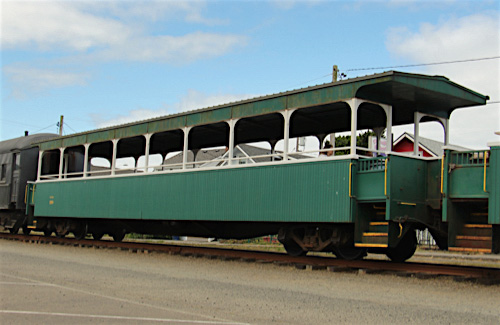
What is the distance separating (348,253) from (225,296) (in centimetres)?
471

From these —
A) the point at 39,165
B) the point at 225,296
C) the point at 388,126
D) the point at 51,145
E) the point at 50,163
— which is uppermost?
the point at 51,145

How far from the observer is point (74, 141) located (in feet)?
65.6

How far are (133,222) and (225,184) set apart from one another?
5.21m

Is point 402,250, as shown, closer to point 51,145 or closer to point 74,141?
point 74,141

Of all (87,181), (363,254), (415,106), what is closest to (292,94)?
(415,106)

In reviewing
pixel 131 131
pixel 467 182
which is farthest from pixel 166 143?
pixel 467 182

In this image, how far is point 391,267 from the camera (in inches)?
434

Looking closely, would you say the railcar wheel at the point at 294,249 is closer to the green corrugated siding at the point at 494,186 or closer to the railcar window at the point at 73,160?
the green corrugated siding at the point at 494,186

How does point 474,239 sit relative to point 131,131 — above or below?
below

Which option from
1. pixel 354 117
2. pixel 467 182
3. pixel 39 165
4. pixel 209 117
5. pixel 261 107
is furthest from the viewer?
pixel 39 165

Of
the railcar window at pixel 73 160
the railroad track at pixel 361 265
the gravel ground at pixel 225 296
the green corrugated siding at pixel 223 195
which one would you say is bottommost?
the gravel ground at pixel 225 296

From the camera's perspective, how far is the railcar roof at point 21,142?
71.2 feet

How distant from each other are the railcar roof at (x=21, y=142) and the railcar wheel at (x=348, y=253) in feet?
46.2

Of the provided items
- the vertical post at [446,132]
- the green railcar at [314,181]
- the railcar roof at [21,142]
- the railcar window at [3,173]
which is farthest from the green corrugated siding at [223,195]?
→ the railcar window at [3,173]
